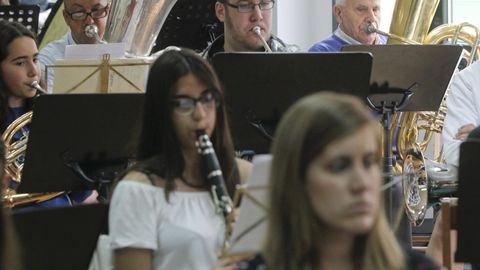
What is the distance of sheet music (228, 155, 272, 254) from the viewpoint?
2533mm

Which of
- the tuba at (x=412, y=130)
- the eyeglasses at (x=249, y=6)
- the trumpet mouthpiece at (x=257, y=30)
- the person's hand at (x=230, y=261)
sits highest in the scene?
the eyeglasses at (x=249, y=6)

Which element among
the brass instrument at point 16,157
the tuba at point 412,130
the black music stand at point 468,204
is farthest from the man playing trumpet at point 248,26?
the black music stand at point 468,204

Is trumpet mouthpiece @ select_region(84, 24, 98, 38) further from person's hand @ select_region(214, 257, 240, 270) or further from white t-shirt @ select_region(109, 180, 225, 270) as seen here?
person's hand @ select_region(214, 257, 240, 270)

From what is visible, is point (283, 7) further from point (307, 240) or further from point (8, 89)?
point (307, 240)

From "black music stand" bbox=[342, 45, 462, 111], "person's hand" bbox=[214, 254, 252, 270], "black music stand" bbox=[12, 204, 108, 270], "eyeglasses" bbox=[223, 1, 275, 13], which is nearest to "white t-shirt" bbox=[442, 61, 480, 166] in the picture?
"black music stand" bbox=[342, 45, 462, 111]

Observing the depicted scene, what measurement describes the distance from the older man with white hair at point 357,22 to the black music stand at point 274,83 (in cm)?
141

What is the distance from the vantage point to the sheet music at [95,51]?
169 inches

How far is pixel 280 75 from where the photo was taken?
3.90 metres

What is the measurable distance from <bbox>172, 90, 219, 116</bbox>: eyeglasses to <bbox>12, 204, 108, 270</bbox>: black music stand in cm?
34

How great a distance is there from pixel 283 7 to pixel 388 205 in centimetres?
322

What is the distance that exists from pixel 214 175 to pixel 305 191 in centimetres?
90

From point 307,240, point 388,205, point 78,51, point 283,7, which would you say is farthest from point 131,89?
point 283,7

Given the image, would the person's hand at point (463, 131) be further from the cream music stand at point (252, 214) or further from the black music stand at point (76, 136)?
the cream music stand at point (252, 214)

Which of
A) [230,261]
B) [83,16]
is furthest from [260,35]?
[230,261]
